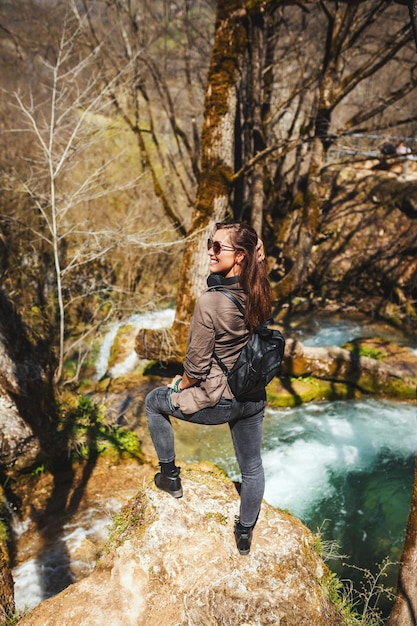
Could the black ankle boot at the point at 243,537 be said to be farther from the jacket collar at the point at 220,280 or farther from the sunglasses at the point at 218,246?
the sunglasses at the point at 218,246

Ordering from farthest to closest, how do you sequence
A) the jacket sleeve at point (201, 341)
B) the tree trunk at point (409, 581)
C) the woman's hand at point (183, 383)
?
1. the tree trunk at point (409, 581)
2. the woman's hand at point (183, 383)
3. the jacket sleeve at point (201, 341)

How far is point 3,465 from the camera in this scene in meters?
5.35

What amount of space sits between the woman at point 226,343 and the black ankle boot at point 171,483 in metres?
0.70

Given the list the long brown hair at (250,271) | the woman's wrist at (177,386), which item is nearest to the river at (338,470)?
the woman's wrist at (177,386)

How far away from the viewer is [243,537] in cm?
290

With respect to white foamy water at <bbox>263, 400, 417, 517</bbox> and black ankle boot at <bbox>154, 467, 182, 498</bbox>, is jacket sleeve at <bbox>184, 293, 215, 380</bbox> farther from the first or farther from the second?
white foamy water at <bbox>263, 400, 417, 517</bbox>

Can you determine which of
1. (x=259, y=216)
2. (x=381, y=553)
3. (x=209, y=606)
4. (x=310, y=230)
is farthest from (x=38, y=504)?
(x=310, y=230)

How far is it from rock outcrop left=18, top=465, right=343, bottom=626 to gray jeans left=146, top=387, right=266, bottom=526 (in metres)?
0.42

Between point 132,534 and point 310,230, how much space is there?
8862mm

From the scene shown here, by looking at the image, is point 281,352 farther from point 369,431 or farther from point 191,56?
point 191,56

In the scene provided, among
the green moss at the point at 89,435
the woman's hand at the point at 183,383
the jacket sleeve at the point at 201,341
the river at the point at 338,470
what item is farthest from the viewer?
the green moss at the point at 89,435

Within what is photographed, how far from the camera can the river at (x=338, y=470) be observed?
5027mm

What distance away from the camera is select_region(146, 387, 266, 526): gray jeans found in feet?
8.20

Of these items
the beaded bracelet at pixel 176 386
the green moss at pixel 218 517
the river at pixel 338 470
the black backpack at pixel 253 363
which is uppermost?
the black backpack at pixel 253 363
